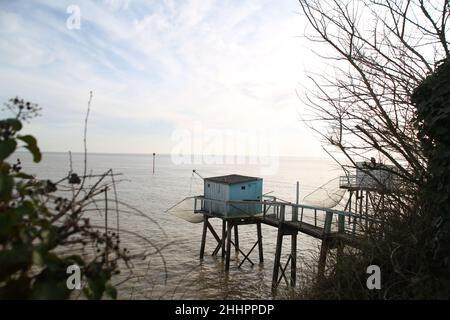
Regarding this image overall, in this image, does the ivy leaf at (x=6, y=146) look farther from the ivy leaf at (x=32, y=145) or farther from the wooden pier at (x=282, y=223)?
the wooden pier at (x=282, y=223)

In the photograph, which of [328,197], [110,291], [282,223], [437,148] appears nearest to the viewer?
[110,291]

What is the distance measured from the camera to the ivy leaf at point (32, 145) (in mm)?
2184

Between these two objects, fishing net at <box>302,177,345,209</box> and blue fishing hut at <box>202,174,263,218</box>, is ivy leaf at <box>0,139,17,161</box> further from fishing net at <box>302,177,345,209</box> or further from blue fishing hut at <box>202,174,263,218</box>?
blue fishing hut at <box>202,174,263,218</box>

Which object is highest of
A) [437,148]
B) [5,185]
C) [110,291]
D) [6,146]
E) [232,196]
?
[437,148]

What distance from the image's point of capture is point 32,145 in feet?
7.27

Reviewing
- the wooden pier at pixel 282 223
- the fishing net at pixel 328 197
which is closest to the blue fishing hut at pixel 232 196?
the wooden pier at pixel 282 223

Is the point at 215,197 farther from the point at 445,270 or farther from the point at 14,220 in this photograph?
the point at 14,220

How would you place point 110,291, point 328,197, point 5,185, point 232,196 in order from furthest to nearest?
point 328,197 < point 232,196 < point 110,291 < point 5,185

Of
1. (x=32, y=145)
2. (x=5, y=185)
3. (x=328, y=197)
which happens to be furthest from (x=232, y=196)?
(x=5, y=185)

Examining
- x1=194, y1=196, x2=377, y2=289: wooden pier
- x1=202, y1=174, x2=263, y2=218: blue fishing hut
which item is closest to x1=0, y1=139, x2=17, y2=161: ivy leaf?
x1=194, y1=196, x2=377, y2=289: wooden pier

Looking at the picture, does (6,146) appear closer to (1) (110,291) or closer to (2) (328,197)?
(1) (110,291)
